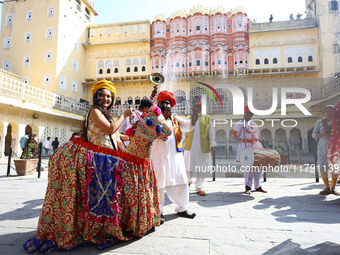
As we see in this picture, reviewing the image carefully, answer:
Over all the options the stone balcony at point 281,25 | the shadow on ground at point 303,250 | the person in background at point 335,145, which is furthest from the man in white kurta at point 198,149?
the stone balcony at point 281,25

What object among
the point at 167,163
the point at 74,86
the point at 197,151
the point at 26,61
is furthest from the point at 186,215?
the point at 26,61

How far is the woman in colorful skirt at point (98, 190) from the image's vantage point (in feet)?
6.12

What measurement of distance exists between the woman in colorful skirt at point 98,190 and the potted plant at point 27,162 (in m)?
5.59

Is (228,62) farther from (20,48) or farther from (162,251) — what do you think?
(162,251)

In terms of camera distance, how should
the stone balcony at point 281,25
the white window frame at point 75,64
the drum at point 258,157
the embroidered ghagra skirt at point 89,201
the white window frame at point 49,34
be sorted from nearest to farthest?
the embroidered ghagra skirt at point 89,201
the drum at point 258,157
the stone balcony at point 281,25
the white window frame at point 49,34
the white window frame at point 75,64

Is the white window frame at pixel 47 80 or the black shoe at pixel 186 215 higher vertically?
the white window frame at pixel 47 80

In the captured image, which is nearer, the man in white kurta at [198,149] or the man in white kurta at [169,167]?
the man in white kurta at [169,167]

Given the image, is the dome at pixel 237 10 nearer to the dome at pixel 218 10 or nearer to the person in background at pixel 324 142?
the dome at pixel 218 10

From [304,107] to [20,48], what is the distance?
80.4ft

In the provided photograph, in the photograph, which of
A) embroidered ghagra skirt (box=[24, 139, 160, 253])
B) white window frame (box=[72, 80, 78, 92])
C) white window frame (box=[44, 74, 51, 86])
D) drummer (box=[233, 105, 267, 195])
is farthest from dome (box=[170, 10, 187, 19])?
embroidered ghagra skirt (box=[24, 139, 160, 253])

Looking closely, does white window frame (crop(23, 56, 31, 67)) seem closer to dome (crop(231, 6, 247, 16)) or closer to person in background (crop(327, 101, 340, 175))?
dome (crop(231, 6, 247, 16))

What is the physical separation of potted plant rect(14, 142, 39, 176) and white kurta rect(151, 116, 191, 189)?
566cm

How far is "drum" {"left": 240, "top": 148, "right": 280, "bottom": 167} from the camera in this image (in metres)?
3.95

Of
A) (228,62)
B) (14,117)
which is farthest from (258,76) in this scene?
(14,117)
